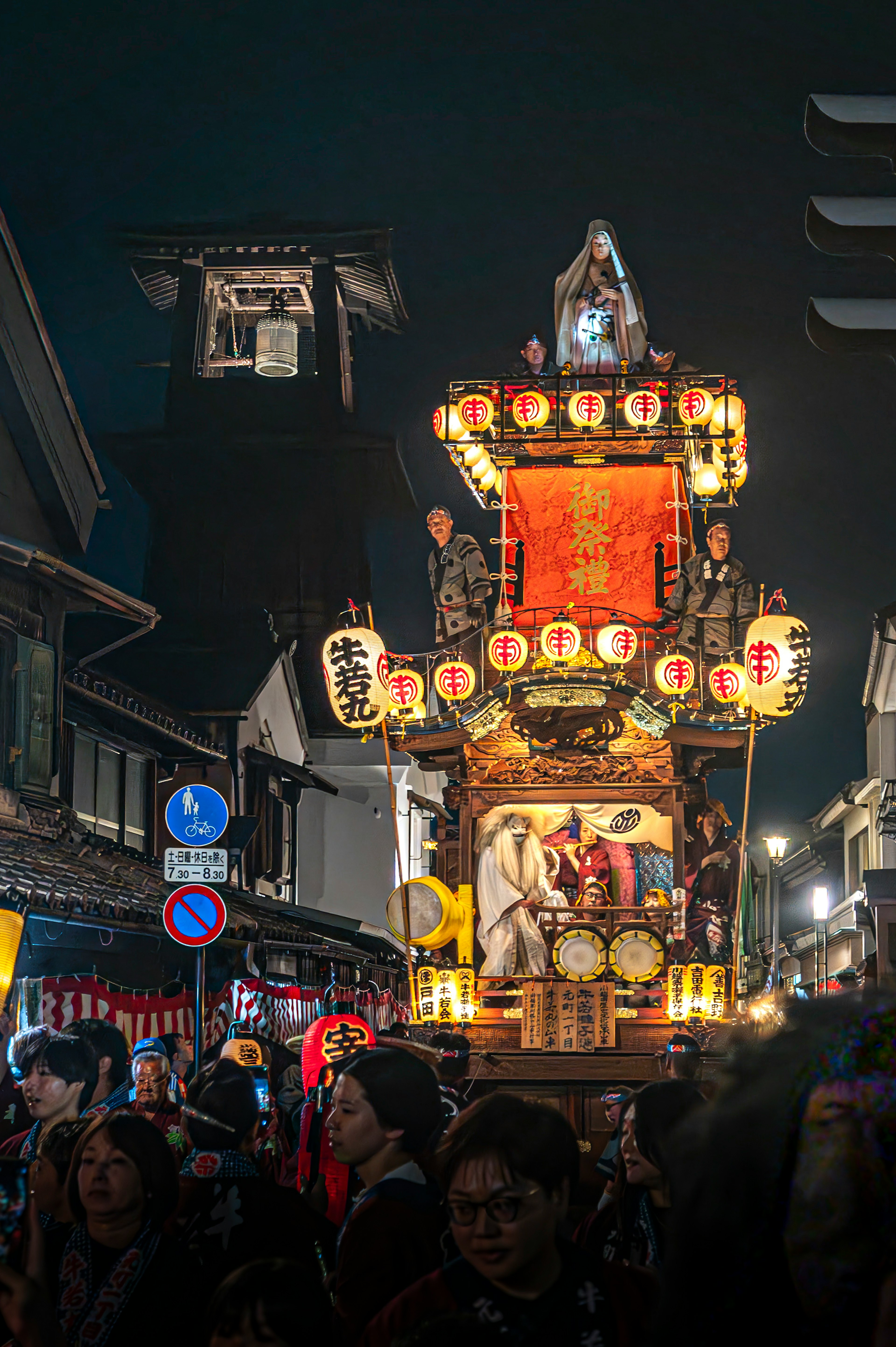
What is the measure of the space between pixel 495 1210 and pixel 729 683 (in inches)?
730

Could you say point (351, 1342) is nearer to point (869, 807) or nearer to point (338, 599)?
point (338, 599)

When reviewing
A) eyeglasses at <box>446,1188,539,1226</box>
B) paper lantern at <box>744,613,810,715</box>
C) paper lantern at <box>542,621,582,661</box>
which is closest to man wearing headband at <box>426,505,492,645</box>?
paper lantern at <box>542,621,582,661</box>

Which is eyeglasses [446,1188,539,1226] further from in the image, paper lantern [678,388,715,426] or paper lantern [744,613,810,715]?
paper lantern [678,388,715,426]

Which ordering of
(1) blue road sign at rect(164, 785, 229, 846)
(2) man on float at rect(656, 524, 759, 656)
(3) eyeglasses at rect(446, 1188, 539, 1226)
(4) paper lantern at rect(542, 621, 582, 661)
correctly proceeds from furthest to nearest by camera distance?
(2) man on float at rect(656, 524, 759, 656) < (4) paper lantern at rect(542, 621, 582, 661) < (1) blue road sign at rect(164, 785, 229, 846) < (3) eyeglasses at rect(446, 1188, 539, 1226)

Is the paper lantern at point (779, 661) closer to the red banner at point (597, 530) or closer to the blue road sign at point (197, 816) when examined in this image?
the red banner at point (597, 530)

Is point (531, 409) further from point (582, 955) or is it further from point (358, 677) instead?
point (582, 955)

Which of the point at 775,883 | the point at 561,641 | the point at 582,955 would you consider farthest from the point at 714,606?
the point at 775,883

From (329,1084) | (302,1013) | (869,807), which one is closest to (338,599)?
(302,1013)

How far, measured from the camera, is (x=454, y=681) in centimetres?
2217

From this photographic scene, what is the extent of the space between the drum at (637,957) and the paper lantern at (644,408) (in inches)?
390

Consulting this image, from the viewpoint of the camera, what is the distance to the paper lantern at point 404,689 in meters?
22.2

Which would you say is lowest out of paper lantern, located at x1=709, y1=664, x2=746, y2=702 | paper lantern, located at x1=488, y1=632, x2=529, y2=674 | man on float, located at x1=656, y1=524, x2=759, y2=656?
paper lantern, located at x1=709, y1=664, x2=746, y2=702

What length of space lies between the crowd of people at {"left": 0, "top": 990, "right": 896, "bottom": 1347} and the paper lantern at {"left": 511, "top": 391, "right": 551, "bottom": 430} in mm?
19404

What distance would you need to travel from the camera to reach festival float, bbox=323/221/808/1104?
20703 millimetres
